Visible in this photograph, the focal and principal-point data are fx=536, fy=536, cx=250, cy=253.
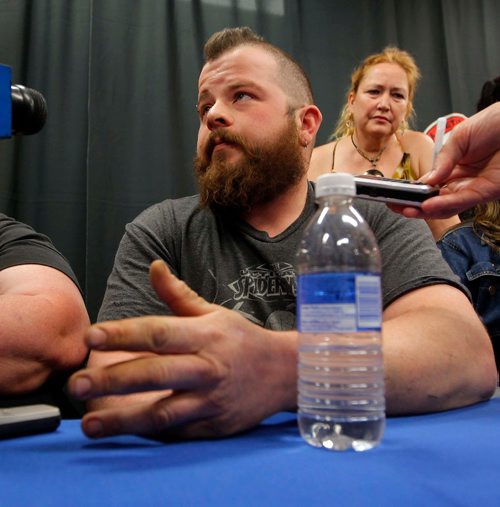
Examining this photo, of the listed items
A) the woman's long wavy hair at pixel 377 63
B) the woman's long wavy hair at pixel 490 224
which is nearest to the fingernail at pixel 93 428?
the woman's long wavy hair at pixel 490 224

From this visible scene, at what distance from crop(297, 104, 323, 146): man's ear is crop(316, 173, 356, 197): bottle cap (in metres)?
0.81

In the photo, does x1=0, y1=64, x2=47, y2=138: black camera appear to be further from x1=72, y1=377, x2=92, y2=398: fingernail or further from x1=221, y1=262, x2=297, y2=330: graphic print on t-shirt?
x1=221, y1=262, x2=297, y2=330: graphic print on t-shirt

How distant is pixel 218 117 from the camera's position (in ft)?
3.93

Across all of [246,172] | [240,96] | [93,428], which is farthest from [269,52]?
[93,428]

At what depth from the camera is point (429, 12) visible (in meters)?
3.02

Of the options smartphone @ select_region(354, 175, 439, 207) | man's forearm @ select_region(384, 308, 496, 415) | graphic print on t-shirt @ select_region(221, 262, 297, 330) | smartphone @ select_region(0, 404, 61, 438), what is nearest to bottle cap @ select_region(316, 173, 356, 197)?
smartphone @ select_region(354, 175, 439, 207)

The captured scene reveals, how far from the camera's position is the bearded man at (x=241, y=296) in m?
0.50

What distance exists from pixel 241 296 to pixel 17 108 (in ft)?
1.83

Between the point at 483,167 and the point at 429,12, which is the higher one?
the point at 429,12

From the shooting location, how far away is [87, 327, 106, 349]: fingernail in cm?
46

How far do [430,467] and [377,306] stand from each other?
0.14m

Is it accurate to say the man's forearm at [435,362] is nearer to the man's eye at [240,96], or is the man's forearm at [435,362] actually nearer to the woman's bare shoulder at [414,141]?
the man's eye at [240,96]

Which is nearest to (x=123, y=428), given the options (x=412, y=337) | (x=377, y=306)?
(x=377, y=306)

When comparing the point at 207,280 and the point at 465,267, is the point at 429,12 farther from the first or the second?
the point at 207,280
